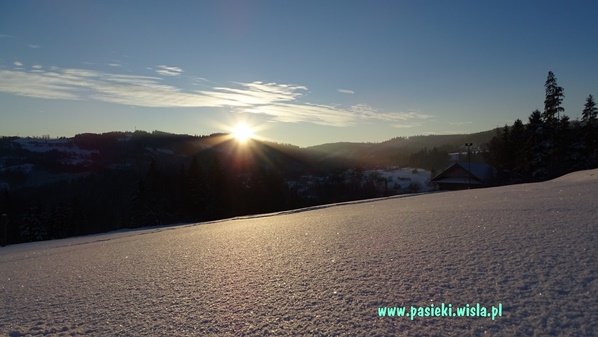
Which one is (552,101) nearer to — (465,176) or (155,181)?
(465,176)

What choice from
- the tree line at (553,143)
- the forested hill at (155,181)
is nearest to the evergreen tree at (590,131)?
the tree line at (553,143)

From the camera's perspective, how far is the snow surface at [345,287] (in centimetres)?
291

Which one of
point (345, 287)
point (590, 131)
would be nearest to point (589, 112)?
point (590, 131)

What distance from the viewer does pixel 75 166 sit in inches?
5054

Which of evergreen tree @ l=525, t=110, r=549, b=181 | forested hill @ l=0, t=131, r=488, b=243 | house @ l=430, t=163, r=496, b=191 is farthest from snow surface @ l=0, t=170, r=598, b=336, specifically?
house @ l=430, t=163, r=496, b=191

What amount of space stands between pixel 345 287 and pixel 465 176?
151 ft

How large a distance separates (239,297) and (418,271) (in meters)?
2.13

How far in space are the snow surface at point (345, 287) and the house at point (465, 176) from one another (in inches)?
1587

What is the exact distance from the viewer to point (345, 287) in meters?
3.78

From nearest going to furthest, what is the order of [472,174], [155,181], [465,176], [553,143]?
1. [553,143]
2. [472,174]
3. [465,176]
4. [155,181]

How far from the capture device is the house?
42900 mm

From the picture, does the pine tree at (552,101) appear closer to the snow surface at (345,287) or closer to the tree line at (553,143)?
the tree line at (553,143)

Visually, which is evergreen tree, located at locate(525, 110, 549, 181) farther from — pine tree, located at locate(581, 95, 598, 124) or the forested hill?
the forested hill

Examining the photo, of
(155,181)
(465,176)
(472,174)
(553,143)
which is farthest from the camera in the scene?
(155,181)
